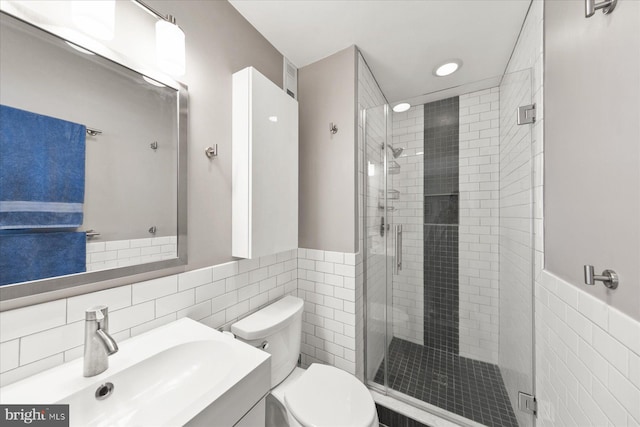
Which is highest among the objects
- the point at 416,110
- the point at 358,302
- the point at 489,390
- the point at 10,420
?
the point at 416,110

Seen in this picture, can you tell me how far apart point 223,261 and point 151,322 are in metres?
0.40

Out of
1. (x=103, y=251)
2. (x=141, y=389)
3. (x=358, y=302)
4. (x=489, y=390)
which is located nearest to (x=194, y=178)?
(x=103, y=251)

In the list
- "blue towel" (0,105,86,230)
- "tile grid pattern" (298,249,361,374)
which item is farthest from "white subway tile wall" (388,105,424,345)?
"blue towel" (0,105,86,230)

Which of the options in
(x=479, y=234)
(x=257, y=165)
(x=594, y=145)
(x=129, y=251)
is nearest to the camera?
(x=594, y=145)

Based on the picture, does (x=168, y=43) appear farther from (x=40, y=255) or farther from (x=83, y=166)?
(x=40, y=255)

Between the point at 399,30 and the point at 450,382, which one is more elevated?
the point at 399,30

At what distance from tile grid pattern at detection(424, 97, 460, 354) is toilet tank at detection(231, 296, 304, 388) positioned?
112 centimetres

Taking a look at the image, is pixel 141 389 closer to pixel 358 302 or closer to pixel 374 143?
pixel 358 302

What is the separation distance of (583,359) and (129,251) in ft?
5.55

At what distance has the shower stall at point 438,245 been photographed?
172 cm

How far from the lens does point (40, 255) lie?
0.71 m

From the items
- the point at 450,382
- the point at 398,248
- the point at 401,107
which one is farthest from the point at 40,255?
the point at 450,382

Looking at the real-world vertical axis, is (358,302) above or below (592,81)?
below

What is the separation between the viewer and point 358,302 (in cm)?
165
